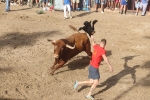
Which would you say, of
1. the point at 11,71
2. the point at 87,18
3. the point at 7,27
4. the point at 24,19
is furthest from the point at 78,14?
the point at 11,71

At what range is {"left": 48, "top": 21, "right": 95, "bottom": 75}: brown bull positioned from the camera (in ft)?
30.8

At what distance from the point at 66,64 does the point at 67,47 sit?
5.06 feet

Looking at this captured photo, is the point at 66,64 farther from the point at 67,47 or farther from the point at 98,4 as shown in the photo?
the point at 98,4

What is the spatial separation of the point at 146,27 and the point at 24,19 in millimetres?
7036

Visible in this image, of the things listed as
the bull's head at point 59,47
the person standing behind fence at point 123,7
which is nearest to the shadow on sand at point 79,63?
the bull's head at point 59,47

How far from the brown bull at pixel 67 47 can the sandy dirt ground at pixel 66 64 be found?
433 mm

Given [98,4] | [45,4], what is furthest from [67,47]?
[45,4]

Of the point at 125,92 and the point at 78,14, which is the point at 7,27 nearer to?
the point at 78,14

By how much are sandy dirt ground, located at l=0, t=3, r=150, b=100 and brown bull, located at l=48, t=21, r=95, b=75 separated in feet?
1.42

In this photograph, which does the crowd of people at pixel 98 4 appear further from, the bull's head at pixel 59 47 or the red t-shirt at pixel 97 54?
the red t-shirt at pixel 97 54

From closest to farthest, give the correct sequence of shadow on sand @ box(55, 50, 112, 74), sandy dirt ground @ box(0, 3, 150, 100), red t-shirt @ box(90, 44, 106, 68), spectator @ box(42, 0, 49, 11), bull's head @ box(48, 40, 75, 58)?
red t-shirt @ box(90, 44, 106, 68)
sandy dirt ground @ box(0, 3, 150, 100)
bull's head @ box(48, 40, 75, 58)
shadow on sand @ box(55, 50, 112, 74)
spectator @ box(42, 0, 49, 11)

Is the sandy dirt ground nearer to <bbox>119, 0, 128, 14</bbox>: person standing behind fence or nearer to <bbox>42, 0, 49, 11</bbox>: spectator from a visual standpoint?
<bbox>119, 0, 128, 14</bbox>: person standing behind fence

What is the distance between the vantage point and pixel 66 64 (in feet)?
36.3

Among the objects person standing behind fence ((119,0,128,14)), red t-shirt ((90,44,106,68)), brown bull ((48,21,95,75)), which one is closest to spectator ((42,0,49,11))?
person standing behind fence ((119,0,128,14))
